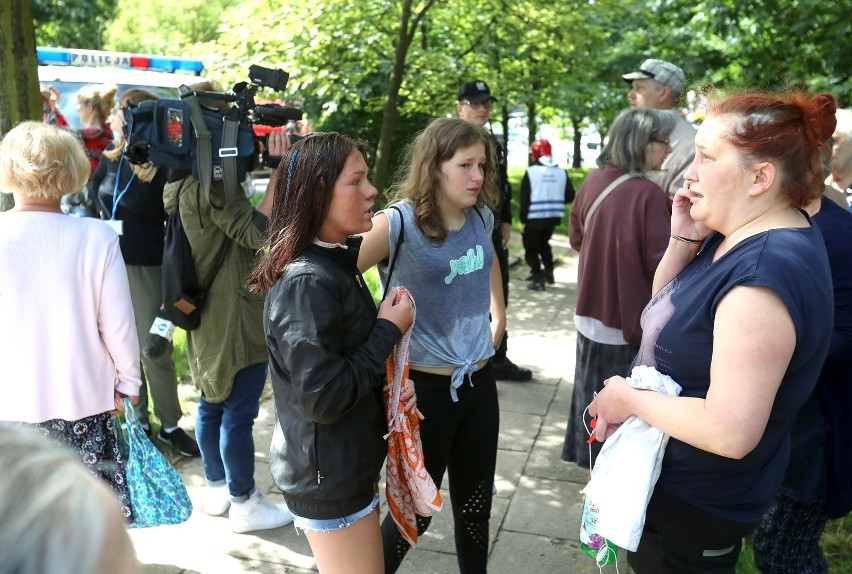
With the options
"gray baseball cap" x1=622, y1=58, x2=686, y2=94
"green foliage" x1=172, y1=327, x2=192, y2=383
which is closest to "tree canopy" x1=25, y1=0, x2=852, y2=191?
"gray baseball cap" x1=622, y1=58, x2=686, y2=94

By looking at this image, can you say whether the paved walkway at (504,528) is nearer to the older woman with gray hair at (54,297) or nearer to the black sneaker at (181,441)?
the black sneaker at (181,441)

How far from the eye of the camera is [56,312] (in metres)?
2.88

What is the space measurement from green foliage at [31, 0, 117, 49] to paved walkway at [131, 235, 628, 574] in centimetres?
1608

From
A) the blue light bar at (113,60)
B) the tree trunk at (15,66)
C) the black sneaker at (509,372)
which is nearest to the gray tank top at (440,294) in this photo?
the tree trunk at (15,66)

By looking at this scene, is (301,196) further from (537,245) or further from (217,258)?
(537,245)

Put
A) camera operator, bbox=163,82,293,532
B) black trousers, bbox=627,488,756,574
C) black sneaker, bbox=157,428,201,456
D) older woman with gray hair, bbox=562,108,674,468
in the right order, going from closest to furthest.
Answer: black trousers, bbox=627,488,756,574
camera operator, bbox=163,82,293,532
older woman with gray hair, bbox=562,108,674,468
black sneaker, bbox=157,428,201,456

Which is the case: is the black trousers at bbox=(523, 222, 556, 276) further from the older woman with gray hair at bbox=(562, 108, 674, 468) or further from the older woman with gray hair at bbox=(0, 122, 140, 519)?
the older woman with gray hair at bbox=(0, 122, 140, 519)

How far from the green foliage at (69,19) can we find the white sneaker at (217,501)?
16.5 m

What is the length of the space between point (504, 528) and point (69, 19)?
20.0 meters

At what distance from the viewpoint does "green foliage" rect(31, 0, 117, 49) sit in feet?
63.4

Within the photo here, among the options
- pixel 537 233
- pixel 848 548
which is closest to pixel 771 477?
pixel 848 548

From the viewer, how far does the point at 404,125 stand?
599 inches

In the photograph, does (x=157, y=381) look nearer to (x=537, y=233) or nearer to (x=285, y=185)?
(x=285, y=185)

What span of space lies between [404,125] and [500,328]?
12.0 meters
